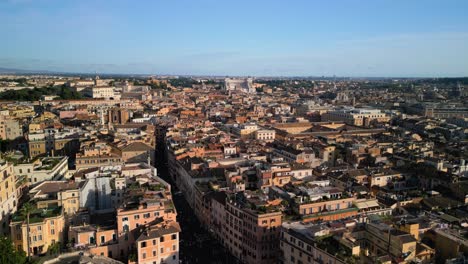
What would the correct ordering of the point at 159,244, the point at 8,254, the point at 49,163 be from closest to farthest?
the point at 8,254 → the point at 159,244 → the point at 49,163

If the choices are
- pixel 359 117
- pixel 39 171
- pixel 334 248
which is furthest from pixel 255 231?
pixel 359 117

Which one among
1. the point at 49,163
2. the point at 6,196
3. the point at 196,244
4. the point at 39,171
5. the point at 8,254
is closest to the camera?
the point at 8,254

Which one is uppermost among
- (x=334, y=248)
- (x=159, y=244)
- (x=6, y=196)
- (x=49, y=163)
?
(x=49, y=163)

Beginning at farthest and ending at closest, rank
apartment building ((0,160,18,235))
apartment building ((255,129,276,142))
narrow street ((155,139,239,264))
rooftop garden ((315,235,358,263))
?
apartment building ((255,129,276,142)) → narrow street ((155,139,239,264)) → apartment building ((0,160,18,235)) → rooftop garden ((315,235,358,263))

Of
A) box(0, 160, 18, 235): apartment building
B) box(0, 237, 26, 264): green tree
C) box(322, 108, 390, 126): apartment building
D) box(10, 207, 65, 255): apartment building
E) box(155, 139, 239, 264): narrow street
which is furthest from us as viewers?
box(322, 108, 390, 126): apartment building

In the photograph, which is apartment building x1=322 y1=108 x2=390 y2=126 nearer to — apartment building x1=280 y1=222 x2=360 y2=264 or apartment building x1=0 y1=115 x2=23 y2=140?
apartment building x1=0 y1=115 x2=23 y2=140

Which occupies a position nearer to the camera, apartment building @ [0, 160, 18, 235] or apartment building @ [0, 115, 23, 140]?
apartment building @ [0, 160, 18, 235]

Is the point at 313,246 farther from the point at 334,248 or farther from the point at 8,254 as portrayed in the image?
the point at 8,254

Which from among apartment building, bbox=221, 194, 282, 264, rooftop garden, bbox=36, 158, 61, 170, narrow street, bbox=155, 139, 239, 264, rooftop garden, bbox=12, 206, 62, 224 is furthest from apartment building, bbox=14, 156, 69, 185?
apartment building, bbox=221, 194, 282, 264
